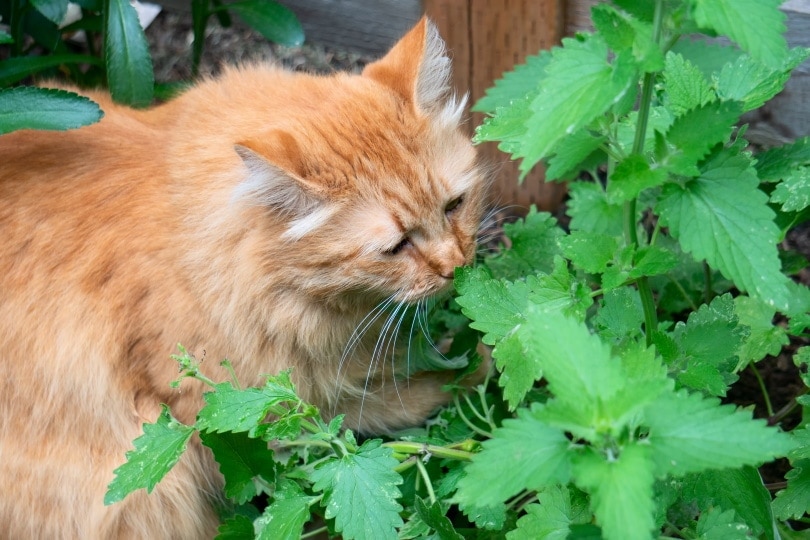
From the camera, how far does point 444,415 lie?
2.38 meters

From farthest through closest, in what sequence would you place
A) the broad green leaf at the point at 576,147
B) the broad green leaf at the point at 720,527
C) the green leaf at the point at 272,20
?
the green leaf at the point at 272,20 → the broad green leaf at the point at 576,147 → the broad green leaf at the point at 720,527

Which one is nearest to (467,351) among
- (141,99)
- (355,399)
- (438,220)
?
(355,399)

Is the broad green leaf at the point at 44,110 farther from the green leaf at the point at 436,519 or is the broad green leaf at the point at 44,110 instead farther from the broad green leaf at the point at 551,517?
the broad green leaf at the point at 551,517

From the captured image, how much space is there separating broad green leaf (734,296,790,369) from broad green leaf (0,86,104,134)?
5.74 feet

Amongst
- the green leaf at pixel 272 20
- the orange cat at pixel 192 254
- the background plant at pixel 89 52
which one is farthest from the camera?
the green leaf at pixel 272 20

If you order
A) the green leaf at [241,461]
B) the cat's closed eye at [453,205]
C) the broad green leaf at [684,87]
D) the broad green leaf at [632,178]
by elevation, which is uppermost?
the broad green leaf at [684,87]

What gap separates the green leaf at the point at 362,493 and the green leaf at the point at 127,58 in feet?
4.92

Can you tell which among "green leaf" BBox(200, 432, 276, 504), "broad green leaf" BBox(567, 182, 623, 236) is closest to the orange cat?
"green leaf" BBox(200, 432, 276, 504)

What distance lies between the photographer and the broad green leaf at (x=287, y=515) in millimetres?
1715

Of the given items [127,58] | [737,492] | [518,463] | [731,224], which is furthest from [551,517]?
[127,58]

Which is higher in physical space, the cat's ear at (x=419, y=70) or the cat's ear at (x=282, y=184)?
the cat's ear at (x=419, y=70)

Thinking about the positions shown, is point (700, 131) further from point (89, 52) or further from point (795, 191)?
point (89, 52)

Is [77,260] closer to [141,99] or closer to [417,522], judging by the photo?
[141,99]

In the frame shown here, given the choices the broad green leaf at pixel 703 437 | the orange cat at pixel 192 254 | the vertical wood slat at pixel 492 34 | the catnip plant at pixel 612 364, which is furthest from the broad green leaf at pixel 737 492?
the vertical wood slat at pixel 492 34
